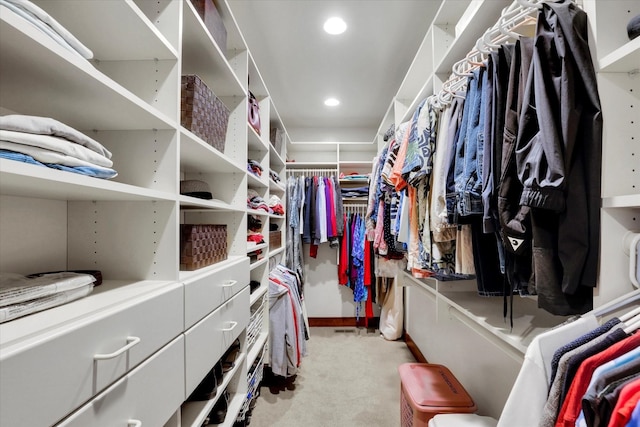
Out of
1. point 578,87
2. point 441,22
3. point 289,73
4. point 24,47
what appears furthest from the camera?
point 289,73

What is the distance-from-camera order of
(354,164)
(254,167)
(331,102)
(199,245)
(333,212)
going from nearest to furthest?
(199,245), (254,167), (331,102), (333,212), (354,164)

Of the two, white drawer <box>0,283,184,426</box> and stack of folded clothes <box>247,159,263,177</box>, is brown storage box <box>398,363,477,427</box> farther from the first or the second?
stack of folded clothes <box>247,159,263,177</box>

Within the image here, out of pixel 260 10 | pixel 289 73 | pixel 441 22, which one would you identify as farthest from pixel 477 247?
pixel 289 73

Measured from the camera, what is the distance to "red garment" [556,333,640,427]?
49 centimetres

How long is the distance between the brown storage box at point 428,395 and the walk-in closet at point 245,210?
0.01 m

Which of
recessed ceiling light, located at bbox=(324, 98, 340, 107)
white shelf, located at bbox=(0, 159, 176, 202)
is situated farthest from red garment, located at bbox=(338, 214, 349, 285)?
white shelf, located at bbox=(0, 159, 176, 202)

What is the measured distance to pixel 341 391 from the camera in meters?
2.09

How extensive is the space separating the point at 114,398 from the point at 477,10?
1810 millimetres

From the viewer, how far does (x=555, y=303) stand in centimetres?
64

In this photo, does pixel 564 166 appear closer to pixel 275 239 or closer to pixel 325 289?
pixel 275 239

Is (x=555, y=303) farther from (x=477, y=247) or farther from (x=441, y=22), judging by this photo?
(x=441, y=22)

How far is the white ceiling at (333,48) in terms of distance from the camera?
174 cm

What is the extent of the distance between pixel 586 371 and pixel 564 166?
409mm

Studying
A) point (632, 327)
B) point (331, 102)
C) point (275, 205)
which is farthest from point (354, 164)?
point (632, 327)
